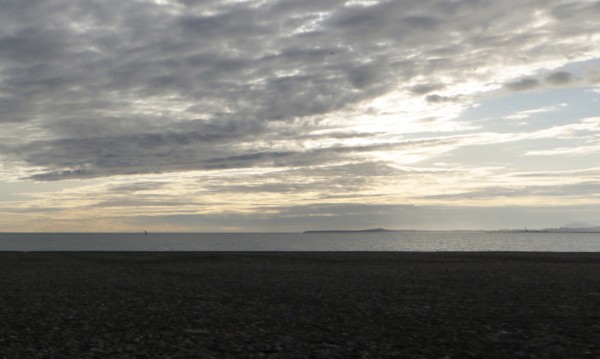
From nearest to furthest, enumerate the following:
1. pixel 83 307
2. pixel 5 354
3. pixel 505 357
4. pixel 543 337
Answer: pixel 505 357, pixel 5 354, pixel 543 337, pixel 83 307

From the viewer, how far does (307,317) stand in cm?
1933

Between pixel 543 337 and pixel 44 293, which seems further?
pixel 44 293

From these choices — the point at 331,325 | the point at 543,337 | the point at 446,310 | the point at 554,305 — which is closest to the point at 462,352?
the point at 543,337

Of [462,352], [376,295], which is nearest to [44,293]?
[376,295]

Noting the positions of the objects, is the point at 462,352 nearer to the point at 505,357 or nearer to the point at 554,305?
the point at 505,357

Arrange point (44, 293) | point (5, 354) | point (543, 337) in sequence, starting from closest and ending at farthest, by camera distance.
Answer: point (5, 354) < point (543, 337) < point (44, 293)

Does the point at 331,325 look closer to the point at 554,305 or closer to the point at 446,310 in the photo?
the point at 446,310

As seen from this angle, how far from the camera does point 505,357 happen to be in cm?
1296

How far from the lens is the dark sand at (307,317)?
14.2 meters

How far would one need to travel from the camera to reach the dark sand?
1422cm

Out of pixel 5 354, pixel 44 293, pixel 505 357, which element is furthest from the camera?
pixel 44 293

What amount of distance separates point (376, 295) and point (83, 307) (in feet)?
42.2

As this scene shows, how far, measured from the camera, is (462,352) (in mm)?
13594

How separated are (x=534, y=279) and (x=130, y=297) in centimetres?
2248
